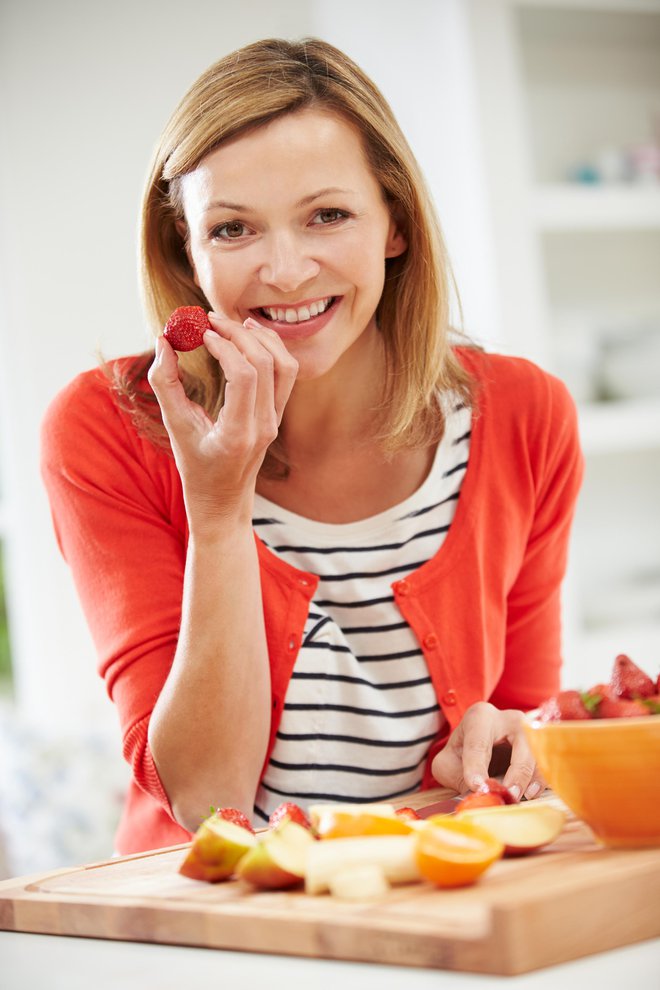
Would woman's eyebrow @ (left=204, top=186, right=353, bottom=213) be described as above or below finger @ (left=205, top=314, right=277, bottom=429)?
above

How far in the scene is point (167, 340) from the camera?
4.23 ft

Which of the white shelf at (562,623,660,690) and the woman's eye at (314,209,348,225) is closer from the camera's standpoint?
the woman's eye at (314,209,348,225)

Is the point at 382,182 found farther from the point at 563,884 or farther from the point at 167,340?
the point at 563,884

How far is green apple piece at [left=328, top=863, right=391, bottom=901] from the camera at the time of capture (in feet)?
2.71

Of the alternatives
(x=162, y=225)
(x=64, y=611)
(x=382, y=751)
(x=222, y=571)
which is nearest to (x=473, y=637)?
(x=382, y=751)

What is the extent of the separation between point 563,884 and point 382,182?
979 millimetres

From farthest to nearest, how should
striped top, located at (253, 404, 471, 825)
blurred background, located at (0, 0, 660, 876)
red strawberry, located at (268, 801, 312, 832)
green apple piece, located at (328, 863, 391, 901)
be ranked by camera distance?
blurred background, located at (0, 0, 660, 876), striped top, located at (253, 404, 471, 825), red strawberry, located at (268, 801, 312, 832), green apple piece, located at (328, 863, 391, 901)

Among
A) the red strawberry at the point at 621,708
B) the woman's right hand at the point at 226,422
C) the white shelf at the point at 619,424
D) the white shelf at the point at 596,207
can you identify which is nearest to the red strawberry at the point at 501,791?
the red strawberry at the point at 621,708

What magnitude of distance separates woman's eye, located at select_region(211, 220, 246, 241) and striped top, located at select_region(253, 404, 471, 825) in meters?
0.35

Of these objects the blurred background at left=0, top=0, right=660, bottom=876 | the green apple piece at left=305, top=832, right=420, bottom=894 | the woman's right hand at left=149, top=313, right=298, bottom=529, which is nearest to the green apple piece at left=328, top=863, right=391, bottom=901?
the green apple piece at left=305, top=832, right=420, bottom=894

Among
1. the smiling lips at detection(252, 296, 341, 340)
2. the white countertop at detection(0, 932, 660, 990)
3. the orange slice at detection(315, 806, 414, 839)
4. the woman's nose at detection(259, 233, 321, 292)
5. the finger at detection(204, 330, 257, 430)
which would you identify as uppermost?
the woman's nose at detection(259, 233, 321, 292)

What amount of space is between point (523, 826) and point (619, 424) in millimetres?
2352

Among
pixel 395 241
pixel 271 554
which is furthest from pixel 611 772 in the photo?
pixel 395 241

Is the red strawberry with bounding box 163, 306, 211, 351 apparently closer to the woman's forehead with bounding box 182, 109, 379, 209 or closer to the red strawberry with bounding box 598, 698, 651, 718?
the woman's forehead with bounding box 182, 109, 379, 209
